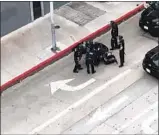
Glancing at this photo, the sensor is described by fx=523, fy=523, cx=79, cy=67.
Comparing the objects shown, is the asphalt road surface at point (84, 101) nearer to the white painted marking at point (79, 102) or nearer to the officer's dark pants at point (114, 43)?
the white painted marking at point (79, 102)

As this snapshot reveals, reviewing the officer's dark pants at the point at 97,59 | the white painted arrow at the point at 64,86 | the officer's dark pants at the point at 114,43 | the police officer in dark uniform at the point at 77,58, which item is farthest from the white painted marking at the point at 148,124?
the officer's dark pants at the point at 114,43

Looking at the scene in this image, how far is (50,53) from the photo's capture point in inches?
787

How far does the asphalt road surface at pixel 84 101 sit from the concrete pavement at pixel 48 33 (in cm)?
82

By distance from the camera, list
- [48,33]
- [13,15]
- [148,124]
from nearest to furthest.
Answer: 1. [148,124]
2. [13,15]
3. [48,33]

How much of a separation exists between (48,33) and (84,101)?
15.5 feet

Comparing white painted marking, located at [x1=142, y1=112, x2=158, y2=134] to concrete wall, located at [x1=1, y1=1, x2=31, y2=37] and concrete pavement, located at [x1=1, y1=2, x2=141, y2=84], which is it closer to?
concrete pavement, located at [x1=1, y1=2, x2=141, y2=84]

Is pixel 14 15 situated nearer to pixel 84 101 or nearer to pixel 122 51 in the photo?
pixel 122 51

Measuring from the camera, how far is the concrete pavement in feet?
64.1

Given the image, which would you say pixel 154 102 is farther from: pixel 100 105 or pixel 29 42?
pixel 29 42

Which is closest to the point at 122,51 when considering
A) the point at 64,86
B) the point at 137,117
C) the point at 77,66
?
the point at 77,66

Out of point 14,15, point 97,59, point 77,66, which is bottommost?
point 77,66

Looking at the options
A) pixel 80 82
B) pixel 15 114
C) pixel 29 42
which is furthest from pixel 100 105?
pixel 29 42

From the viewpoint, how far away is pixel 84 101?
17.5 meters

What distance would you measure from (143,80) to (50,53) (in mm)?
3850
